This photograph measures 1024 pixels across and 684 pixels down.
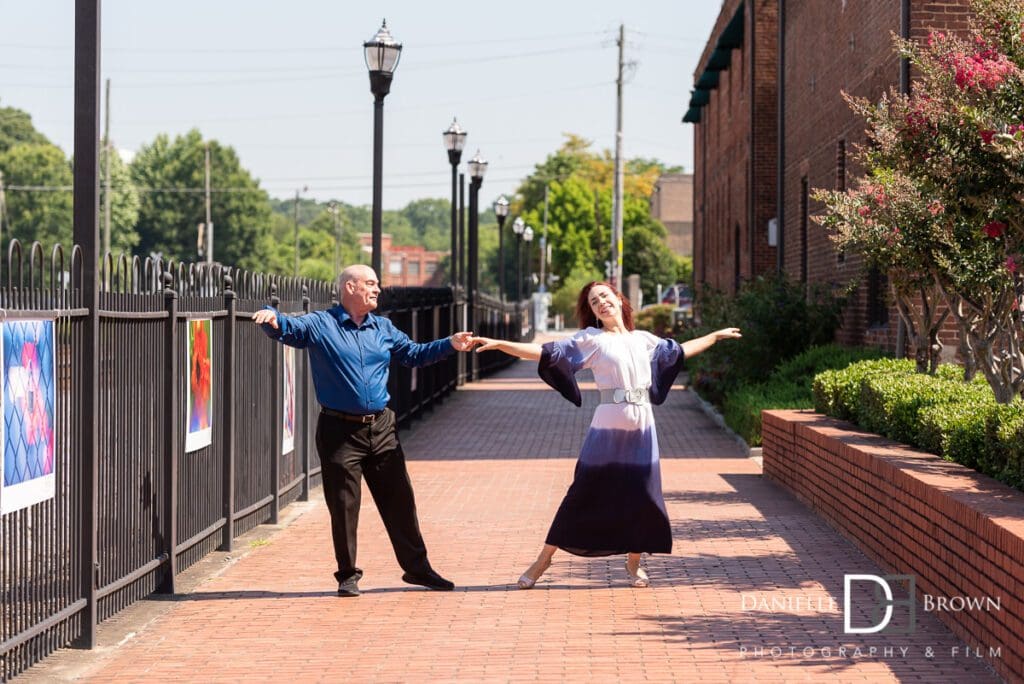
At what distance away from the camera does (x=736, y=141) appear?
124ft

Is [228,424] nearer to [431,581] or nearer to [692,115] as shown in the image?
[431,581]

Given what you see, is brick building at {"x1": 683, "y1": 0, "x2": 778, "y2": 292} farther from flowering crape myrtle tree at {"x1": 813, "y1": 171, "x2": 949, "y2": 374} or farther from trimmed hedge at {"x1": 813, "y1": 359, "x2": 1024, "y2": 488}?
trimmed hedge at {"x1": 813, "y1": 359, "x2": 1024, "y2": 488}

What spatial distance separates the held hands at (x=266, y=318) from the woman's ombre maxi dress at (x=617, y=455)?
5.26 ft

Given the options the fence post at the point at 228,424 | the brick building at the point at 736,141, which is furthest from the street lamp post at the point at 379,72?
the brick building at the point at 736,141

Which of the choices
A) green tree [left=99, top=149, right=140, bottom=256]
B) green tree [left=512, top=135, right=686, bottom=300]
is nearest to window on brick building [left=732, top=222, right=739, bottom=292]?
green tree [left=512, top=135, right=686, bottom=300]

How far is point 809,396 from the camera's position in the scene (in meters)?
19.0

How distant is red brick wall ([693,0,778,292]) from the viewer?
3316 centimetres

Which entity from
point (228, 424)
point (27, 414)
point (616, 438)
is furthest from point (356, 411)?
point (27, 414)

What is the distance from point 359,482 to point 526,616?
141 cm

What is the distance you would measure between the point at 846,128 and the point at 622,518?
13.6 meters

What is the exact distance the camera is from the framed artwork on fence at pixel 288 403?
533 inches

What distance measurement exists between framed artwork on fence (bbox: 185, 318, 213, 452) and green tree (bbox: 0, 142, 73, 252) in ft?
321

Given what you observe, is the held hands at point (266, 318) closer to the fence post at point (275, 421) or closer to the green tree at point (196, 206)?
the fence post at point (275, 421)

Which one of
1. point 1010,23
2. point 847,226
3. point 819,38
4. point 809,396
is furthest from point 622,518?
point 819,38
